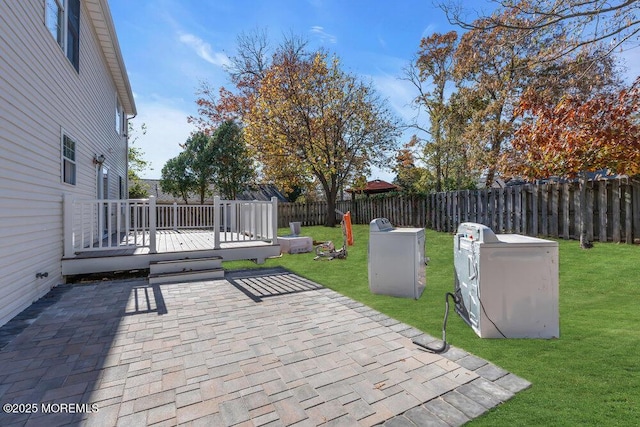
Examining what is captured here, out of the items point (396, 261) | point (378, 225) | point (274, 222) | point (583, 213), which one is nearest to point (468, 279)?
point (396, 261)

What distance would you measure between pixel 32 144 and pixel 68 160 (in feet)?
5.48

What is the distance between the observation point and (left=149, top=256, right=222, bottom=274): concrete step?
18.8 ft

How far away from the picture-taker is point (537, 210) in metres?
8.19

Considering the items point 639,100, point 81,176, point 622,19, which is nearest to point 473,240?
point 622,19

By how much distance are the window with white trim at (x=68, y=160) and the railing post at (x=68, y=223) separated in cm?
40

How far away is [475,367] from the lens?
253 cm

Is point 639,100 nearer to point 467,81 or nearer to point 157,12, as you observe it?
point 467,81

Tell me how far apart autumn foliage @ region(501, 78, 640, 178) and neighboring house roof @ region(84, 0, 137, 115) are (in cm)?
958

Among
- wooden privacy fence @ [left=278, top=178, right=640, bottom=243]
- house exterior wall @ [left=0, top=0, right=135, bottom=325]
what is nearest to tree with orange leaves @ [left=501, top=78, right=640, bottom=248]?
wooden privacy fence @ [left=278, top=178, right=640, bottom=243]

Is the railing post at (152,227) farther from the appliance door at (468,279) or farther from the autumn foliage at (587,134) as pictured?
the autumn foliage at (587,134)

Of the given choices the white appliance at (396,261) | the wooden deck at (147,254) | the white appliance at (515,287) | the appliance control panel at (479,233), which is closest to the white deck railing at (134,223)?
the wooden deck at (147,254)

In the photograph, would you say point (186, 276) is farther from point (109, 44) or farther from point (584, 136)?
point (584, 136)

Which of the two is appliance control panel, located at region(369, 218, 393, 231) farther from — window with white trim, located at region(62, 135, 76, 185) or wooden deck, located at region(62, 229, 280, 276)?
window with white trim, located at region(62, 135, 76, 185)

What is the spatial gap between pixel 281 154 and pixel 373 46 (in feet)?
21.5
